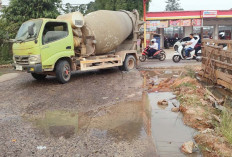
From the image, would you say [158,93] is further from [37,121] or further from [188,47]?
[188,47]

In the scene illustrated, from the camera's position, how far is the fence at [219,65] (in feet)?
22.9

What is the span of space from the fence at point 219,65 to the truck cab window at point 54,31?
5.28 m

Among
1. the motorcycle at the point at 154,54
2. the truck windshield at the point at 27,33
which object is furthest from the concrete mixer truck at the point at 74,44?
the motorcycle at the point at 154,54

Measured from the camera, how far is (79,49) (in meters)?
9.55

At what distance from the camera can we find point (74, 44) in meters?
9.26

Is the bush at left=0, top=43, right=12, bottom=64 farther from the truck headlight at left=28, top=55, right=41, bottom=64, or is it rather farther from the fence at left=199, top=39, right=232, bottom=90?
the fence at left=199, top=39, right=232, bottom=90

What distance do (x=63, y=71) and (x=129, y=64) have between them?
4201 millimetres

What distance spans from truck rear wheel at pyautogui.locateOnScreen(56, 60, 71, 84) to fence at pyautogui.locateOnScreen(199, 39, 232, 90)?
509cm

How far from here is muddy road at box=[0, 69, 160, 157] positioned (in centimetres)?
366

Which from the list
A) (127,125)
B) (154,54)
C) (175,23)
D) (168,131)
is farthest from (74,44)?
(175,23)

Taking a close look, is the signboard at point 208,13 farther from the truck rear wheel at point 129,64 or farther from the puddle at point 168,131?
the puddle at point 168,131

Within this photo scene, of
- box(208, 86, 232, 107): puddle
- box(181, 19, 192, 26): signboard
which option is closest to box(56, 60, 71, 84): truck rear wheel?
box(208, 86, 232, 107): puddle

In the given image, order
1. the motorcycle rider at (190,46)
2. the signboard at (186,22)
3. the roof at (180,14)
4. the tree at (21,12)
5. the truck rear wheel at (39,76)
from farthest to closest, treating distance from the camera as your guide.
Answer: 1. the signboard at (186,22)
2. the roof at (180,14)
3. the tree at (21,12)
4. the motorcycle rider at (190,46)
5. the truck rear wheel at (39,76)

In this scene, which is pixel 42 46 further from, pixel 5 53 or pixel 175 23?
pixel 175 23
